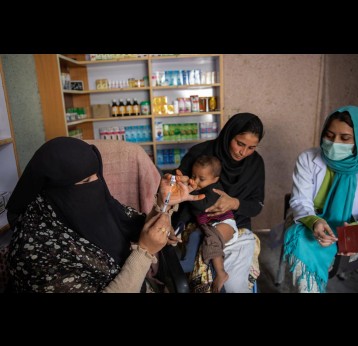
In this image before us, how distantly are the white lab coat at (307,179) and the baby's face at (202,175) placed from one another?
0.62 m

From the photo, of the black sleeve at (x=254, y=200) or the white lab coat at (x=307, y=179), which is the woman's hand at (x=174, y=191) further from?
the white lab coat at (x=307, y=179)

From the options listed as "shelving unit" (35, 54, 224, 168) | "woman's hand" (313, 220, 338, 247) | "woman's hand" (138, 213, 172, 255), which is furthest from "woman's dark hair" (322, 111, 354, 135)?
"shelving unit" (35, 54, 224, 168)

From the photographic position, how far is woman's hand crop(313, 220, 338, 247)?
143 centimetres

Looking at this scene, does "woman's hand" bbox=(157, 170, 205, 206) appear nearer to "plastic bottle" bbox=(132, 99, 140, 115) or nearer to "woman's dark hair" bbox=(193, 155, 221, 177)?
"woman's dark hair" bbox=(193, 155, 221, 177)

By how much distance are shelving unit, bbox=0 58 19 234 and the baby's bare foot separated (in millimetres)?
1093

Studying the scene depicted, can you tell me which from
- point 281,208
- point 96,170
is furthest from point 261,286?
point 96,170

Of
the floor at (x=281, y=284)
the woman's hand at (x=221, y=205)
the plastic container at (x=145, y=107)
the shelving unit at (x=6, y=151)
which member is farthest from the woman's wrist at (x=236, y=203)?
the plastic container at (x=145, y=107)

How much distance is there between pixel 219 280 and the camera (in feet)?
4.47

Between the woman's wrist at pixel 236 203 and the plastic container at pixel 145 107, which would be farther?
the plastic container at pixel 145 107

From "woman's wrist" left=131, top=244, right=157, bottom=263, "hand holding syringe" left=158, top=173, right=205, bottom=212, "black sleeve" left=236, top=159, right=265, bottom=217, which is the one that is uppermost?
"hand holding syringe" left=158, top=173, right=205, bottom=212

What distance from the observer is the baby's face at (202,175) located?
1.38 metres

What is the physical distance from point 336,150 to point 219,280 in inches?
35.6
